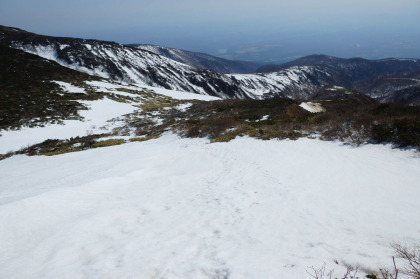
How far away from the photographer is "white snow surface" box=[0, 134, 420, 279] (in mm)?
4430

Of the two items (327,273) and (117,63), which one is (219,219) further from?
(117,63)

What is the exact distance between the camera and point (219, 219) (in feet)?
21.2

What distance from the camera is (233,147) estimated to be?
15680 millimetres

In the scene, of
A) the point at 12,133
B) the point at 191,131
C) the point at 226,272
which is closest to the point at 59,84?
the point at 12,133

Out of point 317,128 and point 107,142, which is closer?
point 317,128

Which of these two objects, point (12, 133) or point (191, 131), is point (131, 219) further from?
point (12, 133)

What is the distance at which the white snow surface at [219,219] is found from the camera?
443 cm

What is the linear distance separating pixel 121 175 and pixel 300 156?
9466 millimetres

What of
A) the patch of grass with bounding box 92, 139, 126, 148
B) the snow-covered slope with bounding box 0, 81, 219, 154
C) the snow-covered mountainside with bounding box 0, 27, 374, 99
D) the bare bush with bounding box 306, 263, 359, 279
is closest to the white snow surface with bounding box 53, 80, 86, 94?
the snow-covered slope with bounding box 0, 81, 219, 154

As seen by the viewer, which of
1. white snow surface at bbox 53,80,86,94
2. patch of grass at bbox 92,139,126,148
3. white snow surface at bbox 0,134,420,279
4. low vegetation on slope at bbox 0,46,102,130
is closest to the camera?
white snow surface at bbox 0,134,420,279

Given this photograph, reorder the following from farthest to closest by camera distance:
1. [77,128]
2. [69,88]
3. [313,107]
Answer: [69,88] < [313,107] < [77,128]

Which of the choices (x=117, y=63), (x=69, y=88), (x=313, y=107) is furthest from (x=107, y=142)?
(x=117, y=63)

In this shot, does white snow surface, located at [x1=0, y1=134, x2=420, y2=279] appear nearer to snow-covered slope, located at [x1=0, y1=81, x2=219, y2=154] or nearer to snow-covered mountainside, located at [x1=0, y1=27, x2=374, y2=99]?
snow-covered slope, located at [x1=0, y1=81, x2=219, y2=154]

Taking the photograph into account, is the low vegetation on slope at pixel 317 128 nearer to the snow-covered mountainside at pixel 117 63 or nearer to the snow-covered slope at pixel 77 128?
the snow-covered slope at pixel 77 128
